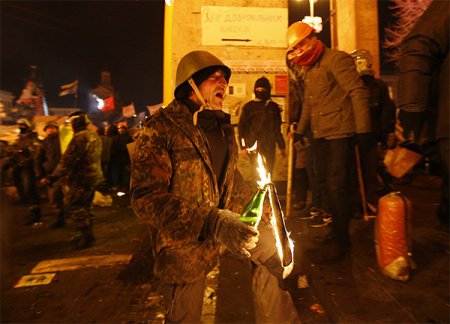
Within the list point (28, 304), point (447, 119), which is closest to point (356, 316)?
point (447, 119)

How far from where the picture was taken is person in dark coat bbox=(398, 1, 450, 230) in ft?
7.45

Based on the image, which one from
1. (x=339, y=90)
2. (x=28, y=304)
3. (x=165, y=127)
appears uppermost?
(x=339, y=90)

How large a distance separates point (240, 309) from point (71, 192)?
3.83 m

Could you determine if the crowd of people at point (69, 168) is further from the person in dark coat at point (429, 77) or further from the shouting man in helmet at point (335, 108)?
the person in dark coat at point (429, 77)

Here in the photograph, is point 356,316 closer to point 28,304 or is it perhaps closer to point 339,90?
point 339,90

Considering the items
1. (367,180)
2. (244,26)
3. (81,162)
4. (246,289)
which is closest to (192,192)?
(246,289)

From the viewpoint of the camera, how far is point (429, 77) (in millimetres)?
2346

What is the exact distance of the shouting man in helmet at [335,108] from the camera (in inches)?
154

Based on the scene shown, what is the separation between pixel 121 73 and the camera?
165 feet

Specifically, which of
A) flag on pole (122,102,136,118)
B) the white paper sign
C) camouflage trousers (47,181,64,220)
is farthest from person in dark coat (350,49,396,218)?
flag on pole (122,102,136,118)

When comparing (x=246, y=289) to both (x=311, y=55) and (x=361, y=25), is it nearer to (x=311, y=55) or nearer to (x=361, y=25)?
(x=311, y=55)

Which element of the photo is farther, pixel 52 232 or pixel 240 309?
pixel 52 232

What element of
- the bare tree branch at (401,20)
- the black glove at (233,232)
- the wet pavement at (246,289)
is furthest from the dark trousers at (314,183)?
the bare tree branch at (401,20)

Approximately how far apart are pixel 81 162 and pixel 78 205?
759 mm
